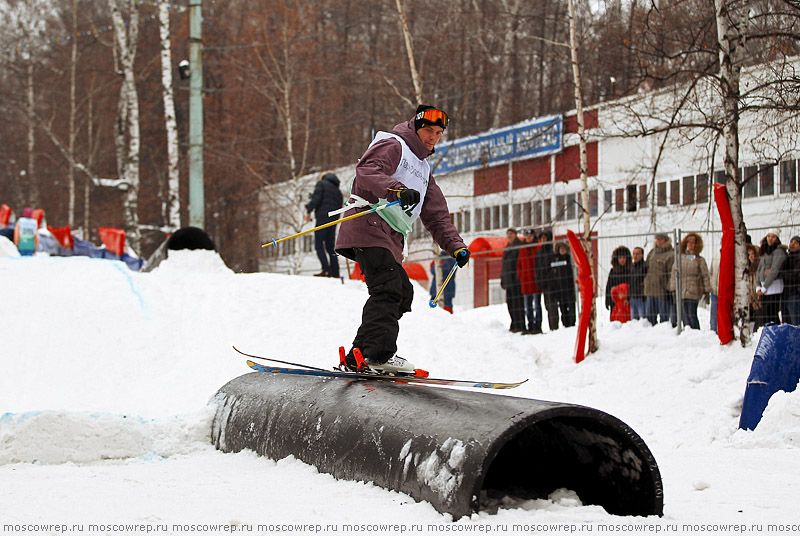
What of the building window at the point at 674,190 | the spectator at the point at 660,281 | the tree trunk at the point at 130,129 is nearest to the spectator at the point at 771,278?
the spectator at the point at 660,281

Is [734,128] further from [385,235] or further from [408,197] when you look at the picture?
[408,197]

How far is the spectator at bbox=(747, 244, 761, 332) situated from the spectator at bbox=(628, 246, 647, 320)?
1419mm

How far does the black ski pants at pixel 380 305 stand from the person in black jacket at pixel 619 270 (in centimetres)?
621

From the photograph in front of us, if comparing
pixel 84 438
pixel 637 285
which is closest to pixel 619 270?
pixel 637 285

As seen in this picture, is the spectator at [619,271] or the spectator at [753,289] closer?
the spectator at [753,289]

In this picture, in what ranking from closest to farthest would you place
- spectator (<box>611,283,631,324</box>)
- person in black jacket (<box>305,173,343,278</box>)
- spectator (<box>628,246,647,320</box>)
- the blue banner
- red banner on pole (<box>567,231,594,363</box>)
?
red banner on pole (<box>567,231,594,363</box>) < spectator (<box>628,246,647,320</box>) < spectator (<box>611,283,631,324</box>) < person in black jacket (<box>305,173,343,278</box>) < the blue banner

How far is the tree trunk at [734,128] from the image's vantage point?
813 centimetres

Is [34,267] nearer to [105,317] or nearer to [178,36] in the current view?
[105,317]

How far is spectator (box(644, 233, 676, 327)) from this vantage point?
9773 mm

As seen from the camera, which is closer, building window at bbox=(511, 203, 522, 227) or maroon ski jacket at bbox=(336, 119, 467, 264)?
maroon ski jacket at bbox=(336, 119, 467, 264)

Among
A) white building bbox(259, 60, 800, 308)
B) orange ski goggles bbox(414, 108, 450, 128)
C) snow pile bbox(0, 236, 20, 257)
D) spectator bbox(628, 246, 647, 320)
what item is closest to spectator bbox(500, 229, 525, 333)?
white building bbox(259, 60, 800, 308)

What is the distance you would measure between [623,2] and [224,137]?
20.8 metres

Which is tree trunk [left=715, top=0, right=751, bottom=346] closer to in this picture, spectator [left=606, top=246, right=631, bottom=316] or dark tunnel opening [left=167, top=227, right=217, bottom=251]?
spectator [left=606, top=246, right=631, bottom=316]

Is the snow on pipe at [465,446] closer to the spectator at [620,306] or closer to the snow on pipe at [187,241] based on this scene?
the spectator at [620,306]
